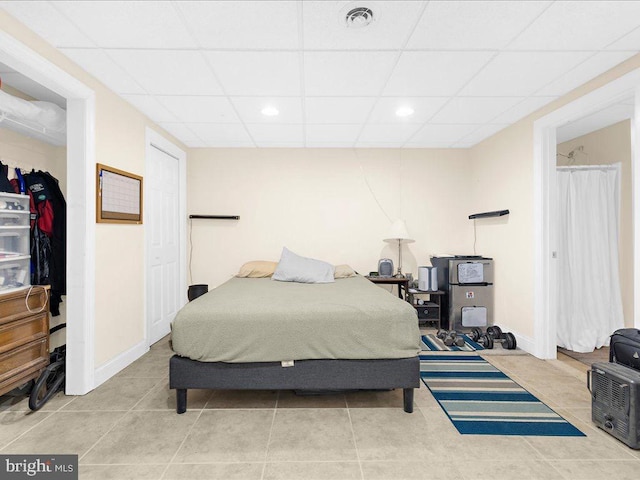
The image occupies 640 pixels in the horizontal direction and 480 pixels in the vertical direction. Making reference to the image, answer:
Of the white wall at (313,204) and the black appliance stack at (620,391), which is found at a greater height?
the white wall at (313,204)

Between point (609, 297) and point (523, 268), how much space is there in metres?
0.94

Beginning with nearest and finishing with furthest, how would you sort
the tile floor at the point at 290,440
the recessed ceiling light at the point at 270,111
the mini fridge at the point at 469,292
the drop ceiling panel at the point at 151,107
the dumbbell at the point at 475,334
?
the tile floor at the point at 290,440
the drop ceiling panel at the point at 151,107
the recessed ceiling light at the point at 270,111
the dumbbell at the point at 475,334
the mini fridge at the point at 469,292

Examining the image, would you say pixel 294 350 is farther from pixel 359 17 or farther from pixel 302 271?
pixel 359 17

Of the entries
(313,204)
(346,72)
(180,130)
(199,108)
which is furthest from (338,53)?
(313,204)

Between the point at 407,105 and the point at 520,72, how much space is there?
0.93 metres

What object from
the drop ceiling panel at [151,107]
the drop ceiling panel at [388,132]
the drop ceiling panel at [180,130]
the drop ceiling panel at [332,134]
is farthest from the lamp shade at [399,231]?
the drop ceiling panel at [151,107]

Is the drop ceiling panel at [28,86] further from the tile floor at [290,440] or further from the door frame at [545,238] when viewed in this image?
the door frame at [545,238]

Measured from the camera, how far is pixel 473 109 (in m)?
3.33

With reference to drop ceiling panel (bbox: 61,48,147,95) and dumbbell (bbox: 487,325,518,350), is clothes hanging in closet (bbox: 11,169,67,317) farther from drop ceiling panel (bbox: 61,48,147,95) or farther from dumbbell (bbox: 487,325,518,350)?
dumbbell (bbox: 487,325,518,350)

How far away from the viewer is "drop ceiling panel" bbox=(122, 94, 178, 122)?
305 centimetres

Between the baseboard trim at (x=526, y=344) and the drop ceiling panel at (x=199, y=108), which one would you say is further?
→ the baseboard trim at (x=526, y=344)

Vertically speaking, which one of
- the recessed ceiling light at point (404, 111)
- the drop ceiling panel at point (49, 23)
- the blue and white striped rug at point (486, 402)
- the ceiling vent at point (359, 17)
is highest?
the drop ceiling panel at point (49, 23)

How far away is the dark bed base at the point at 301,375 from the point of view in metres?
2.23

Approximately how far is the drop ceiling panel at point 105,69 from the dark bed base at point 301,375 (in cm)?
213
